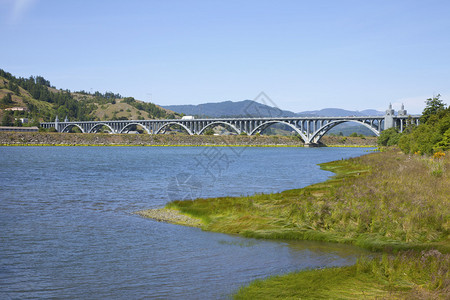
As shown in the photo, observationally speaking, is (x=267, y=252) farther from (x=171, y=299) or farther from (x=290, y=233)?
(x=171, y=299)

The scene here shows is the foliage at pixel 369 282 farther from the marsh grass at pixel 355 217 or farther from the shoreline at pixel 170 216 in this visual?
the shoreline at pixel 170 216

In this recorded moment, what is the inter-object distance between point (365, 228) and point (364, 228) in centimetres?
9

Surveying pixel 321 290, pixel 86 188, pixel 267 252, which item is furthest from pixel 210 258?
pixel 86 188

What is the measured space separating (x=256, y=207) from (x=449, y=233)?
9.87 m

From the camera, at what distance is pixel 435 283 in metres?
11.2

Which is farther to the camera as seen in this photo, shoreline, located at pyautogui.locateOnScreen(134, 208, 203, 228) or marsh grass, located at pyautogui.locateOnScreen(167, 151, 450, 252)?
shoreline, located at pyautogui.locateOnScreen(134, 208, 203, 228)

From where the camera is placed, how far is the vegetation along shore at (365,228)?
11.9 meters

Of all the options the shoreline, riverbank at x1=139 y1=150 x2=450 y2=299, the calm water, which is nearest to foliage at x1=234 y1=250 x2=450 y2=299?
riverbank at x1=139 y1=150 x2=450 y2=299

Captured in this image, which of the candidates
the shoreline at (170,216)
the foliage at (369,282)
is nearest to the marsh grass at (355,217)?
the shoreline at (170,216)

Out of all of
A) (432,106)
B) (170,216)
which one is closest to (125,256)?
(170,216)

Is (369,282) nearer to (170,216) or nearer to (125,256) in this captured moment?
(125,256)

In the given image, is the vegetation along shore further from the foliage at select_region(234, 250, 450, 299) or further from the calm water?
the calm water

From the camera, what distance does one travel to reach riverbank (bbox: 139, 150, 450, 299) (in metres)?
12.0

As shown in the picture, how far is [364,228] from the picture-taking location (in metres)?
18.8
